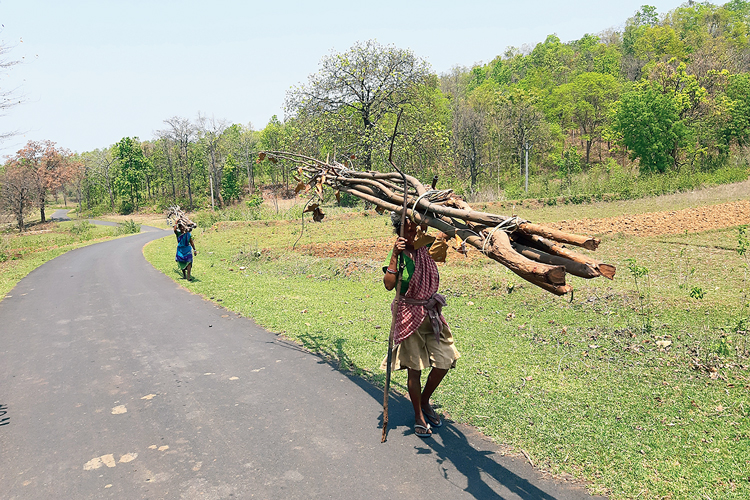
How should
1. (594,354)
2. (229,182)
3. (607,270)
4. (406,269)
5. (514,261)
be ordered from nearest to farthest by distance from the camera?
(607,270)
(514,261)
(406,269)
(594,354)
(229,182)

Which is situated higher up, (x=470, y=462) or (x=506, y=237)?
(x=506, y=237)

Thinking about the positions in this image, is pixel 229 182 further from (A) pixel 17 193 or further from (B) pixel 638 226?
(B) pixel 638 226

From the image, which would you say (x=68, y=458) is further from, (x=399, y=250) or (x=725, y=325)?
(x=725, y=325)

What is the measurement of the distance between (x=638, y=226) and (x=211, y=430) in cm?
1601

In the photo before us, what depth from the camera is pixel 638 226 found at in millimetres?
16062

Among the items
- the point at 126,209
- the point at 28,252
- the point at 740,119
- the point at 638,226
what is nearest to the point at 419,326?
the point at 638,226

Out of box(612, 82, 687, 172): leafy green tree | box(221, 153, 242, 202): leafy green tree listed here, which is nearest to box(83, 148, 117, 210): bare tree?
box(221, 153, 242, 202): leafy green tree

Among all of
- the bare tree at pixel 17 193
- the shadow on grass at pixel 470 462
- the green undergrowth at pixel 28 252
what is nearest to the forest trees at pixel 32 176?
the bare tree at pixel 17 193

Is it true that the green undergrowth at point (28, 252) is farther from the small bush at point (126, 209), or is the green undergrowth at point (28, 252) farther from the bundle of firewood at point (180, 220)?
the small bush at point (126, 209)

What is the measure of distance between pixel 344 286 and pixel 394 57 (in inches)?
807

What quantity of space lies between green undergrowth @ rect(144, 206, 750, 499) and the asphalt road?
0.51 m

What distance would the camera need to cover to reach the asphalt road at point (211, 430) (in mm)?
3703

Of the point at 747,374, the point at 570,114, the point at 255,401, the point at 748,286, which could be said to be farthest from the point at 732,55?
the point at 255,401

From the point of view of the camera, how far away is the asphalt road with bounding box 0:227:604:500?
3703 millimetres
